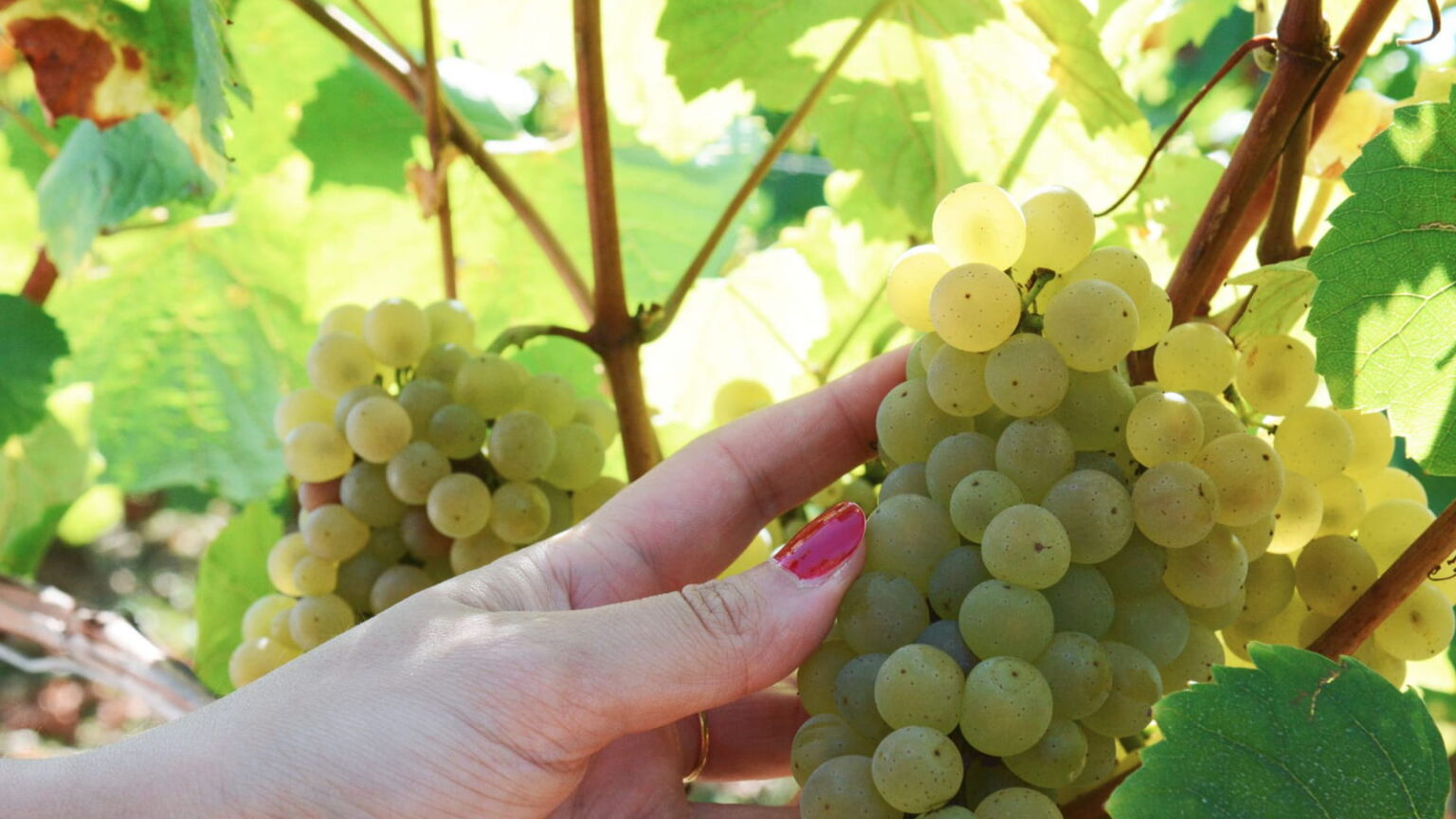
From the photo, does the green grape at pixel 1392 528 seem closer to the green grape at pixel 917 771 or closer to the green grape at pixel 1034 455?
the green grape at pixel 1034 455

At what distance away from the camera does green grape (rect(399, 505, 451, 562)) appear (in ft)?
2.91

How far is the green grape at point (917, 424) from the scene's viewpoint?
0.69 m

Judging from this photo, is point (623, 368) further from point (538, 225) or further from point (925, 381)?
point (925, 381)

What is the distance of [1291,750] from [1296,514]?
0.59ft

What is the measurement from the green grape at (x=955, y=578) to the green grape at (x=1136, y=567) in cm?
7

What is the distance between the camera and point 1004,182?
3.51 ft

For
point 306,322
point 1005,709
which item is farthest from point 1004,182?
point 306,322

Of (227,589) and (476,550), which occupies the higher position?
(476,550)

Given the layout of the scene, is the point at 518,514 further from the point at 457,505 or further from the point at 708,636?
the point at 708,636

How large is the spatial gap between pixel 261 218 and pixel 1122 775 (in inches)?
45.8

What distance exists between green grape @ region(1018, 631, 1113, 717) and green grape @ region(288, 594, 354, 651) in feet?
1.68

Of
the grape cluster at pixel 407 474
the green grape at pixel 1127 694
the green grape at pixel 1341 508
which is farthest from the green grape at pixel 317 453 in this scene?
the green grape at pixel 1341 508

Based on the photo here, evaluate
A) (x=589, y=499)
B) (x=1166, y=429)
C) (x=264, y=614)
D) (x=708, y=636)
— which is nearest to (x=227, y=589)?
(x=264, y=614)

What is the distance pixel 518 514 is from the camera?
0.87 meters
